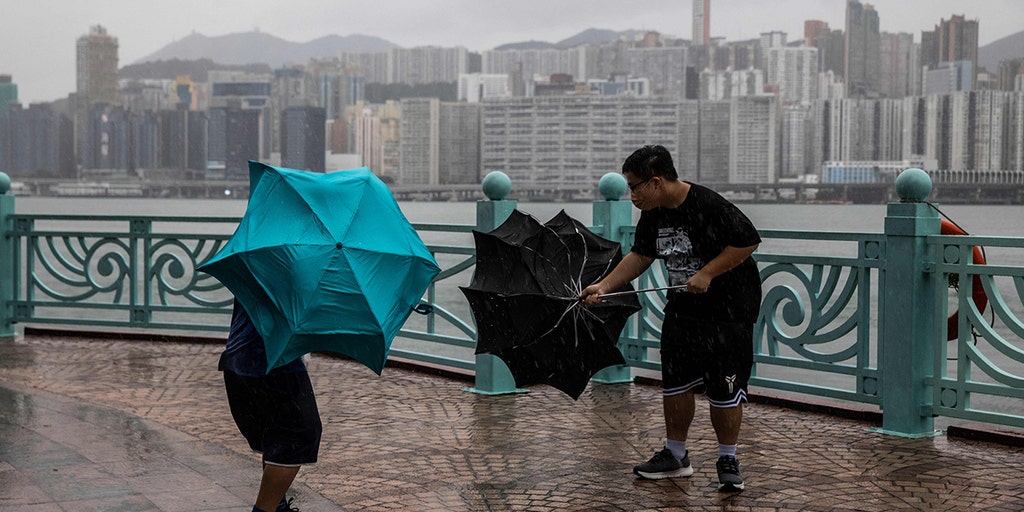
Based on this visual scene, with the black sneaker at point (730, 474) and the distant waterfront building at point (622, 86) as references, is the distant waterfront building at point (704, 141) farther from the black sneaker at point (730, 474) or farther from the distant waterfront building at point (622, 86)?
the black sneaker at point (730, 474)

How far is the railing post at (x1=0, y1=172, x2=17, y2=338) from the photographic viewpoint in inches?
437

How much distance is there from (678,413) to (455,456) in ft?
4.18

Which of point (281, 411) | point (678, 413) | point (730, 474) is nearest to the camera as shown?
point (281, 411)

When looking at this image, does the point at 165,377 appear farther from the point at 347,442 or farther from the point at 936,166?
the point at 936,166

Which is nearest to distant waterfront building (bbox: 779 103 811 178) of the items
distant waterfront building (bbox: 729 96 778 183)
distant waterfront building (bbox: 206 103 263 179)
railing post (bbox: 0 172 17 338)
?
distant waterfront building (bbox: 729 96 778 183)

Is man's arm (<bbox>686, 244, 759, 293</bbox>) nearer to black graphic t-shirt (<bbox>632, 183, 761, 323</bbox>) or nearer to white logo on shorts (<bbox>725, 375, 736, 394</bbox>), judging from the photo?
black graphic t-shirt (<bbox>632, 183, 761, 323</bbox>)

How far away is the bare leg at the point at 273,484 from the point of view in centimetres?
414

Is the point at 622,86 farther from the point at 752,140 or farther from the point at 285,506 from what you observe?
the point at 285,506

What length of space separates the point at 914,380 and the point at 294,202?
4.05m

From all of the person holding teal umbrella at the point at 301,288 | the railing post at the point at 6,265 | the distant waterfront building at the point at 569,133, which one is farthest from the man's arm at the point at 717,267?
the distant waterfront building at the point at 569,133

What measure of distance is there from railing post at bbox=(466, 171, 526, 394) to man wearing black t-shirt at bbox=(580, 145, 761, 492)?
8.80 ft

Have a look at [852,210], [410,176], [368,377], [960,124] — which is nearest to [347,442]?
[368,377]

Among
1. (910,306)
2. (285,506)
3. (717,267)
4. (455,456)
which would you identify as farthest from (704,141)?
(285,506)

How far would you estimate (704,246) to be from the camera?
5.12 metres
